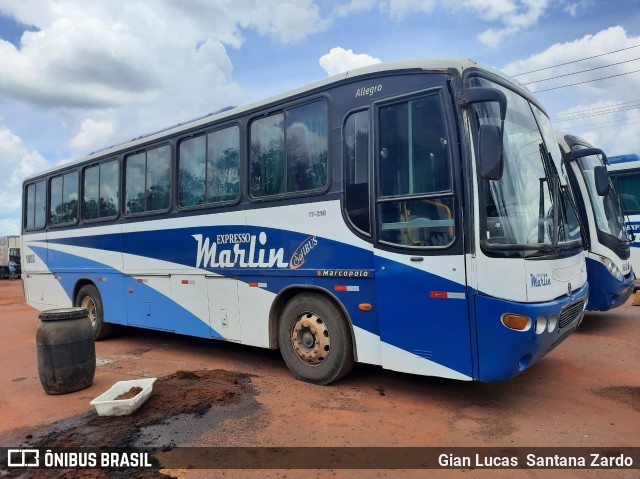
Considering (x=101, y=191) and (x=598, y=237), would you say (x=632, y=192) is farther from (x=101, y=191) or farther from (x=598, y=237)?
(x=101, y=191)

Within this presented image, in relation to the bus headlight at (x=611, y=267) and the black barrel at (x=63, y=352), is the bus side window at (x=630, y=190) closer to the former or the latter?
the bus headlight at (x=611, y=267)

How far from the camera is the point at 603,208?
8539 millimetres

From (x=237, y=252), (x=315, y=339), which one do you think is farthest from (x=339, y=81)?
(x=315, y=339)

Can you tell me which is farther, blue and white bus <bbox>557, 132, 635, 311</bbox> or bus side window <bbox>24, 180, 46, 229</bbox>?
bus side window <bbox>24, 180, 46, 229</bbox>

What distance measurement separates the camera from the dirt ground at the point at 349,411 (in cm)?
422

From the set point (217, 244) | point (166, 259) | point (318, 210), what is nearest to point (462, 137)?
point (318, 210)

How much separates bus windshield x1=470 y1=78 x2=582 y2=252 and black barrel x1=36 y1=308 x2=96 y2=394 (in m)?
4.94

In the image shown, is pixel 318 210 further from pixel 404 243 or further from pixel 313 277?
pixel 404 243

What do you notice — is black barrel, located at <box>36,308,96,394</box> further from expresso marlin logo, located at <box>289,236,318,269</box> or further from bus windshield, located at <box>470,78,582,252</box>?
bus windshield, located at <box>470,78,582,252</box>

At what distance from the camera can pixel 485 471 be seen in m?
3.70

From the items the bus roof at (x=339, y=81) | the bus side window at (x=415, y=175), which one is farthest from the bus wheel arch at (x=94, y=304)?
the bus side window at (x=415, y=175)

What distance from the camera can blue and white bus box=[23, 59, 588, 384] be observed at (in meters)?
4.45

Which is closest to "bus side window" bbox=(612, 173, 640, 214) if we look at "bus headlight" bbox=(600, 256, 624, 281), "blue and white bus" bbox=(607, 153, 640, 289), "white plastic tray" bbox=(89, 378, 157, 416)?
"blue and white bus" bbox=(607, 153, 640, 289)

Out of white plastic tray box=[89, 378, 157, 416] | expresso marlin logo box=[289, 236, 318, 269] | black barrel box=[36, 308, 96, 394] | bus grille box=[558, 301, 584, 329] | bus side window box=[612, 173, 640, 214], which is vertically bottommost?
white plastic tray box=[89, 378, 157, 416]
